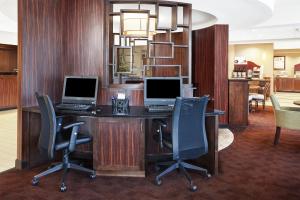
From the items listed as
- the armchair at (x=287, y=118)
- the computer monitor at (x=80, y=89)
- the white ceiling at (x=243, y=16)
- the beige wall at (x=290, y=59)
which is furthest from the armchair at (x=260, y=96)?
the beige wall at (x=290, y=59)

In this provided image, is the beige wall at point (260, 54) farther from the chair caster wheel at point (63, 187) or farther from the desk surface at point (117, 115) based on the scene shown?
the chair caster wheel at point (63, 187)

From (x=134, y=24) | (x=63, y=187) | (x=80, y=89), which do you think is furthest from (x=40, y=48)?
(x=134, y=24)

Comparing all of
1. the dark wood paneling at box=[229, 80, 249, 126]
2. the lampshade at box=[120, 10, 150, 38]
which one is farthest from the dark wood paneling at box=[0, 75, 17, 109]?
the dark wood paneling at box=[229, 80, 249, 126]

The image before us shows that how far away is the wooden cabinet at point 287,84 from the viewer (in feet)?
60.5

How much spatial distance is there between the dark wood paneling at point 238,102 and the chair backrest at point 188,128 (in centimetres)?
422

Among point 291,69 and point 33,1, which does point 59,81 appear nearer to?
point 33,1

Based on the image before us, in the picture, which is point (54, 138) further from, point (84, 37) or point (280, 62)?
point (280, 62)

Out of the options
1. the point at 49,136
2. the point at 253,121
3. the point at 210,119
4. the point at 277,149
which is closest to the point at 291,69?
the point at 253,121

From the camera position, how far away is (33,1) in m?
4.24

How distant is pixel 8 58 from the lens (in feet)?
38.1

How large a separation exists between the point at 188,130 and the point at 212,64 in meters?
4.01

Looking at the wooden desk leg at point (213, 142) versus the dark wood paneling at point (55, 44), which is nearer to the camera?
the wooden desk leg at point (213, 142)

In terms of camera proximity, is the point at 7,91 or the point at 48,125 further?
the point at 7,91

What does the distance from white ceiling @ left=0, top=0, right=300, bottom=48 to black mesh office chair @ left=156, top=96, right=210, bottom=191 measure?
94.0 inches
